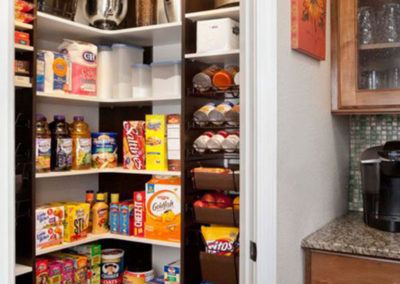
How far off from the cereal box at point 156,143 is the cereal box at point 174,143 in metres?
0.04

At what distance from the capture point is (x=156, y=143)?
254 centimetres

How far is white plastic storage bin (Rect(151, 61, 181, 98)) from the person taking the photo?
8.23ft

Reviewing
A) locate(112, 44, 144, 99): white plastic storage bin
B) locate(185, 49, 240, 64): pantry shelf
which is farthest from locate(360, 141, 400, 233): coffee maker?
locate(112, 44, 144, 99): white plastic storage bin

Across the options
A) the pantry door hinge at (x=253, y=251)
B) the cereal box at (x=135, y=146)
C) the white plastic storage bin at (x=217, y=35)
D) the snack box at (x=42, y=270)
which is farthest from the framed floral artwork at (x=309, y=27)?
the snack box at (x=42, y=270)

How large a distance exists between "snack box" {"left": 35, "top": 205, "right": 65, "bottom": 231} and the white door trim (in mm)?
1508

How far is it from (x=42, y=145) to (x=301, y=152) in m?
1.30

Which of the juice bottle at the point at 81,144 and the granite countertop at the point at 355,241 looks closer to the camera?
the granite countertop at the point at 355,241

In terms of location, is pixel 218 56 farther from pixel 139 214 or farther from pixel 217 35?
pixel 139 214

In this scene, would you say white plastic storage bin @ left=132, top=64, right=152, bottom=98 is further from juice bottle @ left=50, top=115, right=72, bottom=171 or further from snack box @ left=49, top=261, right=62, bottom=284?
snack box @ left=49, top=261, right=62, bottom=284

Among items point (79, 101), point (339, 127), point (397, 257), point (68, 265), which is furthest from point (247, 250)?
point (79, 101)

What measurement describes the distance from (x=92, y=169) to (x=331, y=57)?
144cm

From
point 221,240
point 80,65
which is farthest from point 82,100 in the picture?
point 221,240

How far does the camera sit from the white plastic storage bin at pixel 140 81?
2650 millimetres

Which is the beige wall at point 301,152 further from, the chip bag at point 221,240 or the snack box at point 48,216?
the snack box at point 48,216
